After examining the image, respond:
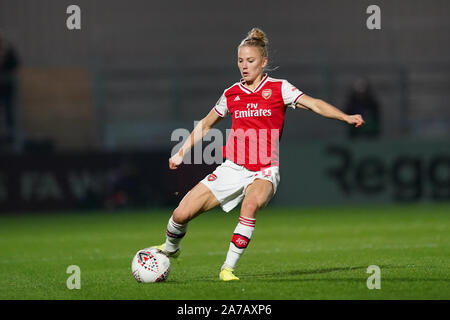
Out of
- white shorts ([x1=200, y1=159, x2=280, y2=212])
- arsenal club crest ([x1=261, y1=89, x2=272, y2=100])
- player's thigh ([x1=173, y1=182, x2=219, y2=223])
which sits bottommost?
player's thigh ([x1=173, y1=182, x2=219, y2=223])

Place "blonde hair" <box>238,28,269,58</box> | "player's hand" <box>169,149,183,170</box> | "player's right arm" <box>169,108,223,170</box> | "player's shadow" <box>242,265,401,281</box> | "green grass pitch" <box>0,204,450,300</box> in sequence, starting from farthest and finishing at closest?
"player's right arm" <box>169,108,223,170</box> → "player's hand" <box>169,149,183,170</box> → "blonde hair" <box>238,28,269,58</box> → "player's shadow" <box>242,265,401,281</box> → "green grass pitch" <box>0,204,450,300</box>

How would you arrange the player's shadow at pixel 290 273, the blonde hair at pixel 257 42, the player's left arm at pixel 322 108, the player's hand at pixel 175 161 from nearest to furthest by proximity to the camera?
1. the player's left arm at pixel 322 108
2. the player's shadow at pixel 290 273
3. the blonde hair at pixel 257 42
4. the player's hand at pixel 175 161

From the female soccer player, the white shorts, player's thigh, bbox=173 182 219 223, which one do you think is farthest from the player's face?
player's thigh, bbox=173 182 219 223

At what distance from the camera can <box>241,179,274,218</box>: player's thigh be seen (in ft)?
22.7

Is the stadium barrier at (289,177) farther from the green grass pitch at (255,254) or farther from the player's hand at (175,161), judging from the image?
the player's hand at (175,161)

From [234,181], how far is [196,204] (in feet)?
1.23

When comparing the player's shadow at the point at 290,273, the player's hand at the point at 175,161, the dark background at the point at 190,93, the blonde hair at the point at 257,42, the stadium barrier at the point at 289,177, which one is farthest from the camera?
the dark background at the point at 190,93

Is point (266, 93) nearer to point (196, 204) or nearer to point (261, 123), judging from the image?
point (261, 123)

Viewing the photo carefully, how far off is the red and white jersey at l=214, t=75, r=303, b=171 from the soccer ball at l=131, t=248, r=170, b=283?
1075 millimetres

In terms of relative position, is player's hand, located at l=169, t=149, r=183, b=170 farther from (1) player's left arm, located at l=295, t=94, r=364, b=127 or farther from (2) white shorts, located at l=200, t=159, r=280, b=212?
(1) player's left arm, located at l=295, t=94, r=364, b=127

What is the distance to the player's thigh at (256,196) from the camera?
272 inches

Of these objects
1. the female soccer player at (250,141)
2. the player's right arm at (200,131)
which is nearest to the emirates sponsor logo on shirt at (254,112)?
the female soccer player at (250,141)

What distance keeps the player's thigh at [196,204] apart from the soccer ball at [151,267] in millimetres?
397

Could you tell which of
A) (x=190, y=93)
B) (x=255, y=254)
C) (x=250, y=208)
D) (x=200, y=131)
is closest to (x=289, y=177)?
(x=190, y=93)
